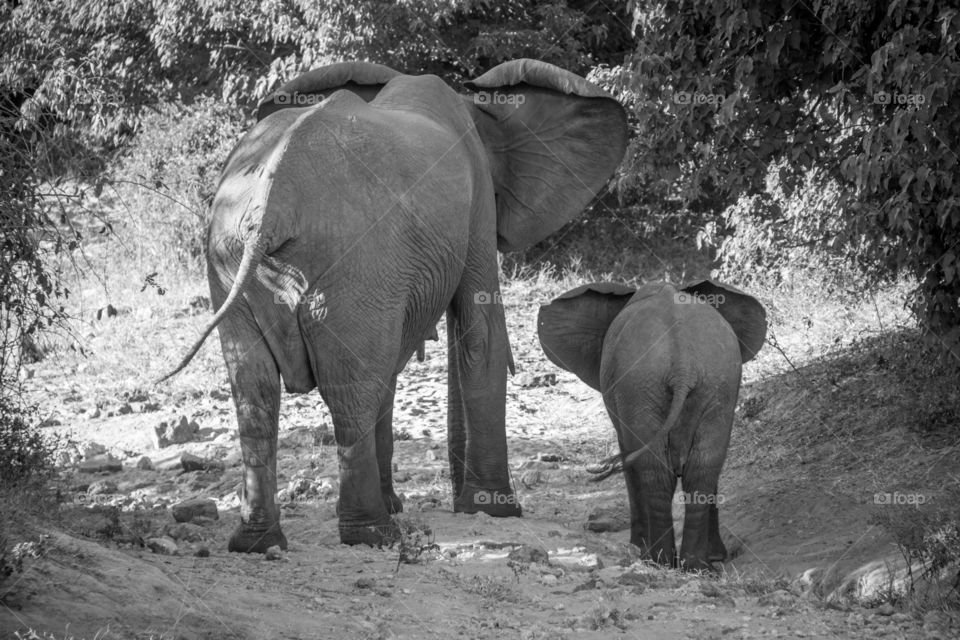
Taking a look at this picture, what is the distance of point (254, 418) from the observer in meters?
6.29

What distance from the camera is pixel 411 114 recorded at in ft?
23.7

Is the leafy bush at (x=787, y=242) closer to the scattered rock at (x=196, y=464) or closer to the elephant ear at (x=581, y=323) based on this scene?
the elephant ear at (x=581, y=323)

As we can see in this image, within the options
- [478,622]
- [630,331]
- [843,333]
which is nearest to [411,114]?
[630,331]

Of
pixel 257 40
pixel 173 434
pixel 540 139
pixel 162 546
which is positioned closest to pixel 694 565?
pixel 162 546

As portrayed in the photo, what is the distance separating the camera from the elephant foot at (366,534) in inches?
257

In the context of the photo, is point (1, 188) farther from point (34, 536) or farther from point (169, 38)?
point (169, 38)

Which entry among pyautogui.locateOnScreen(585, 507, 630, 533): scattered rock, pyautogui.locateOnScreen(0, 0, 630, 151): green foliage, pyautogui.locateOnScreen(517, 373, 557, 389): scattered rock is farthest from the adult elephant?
pyautogui.locateOnScreen(0, 0, 630, 151): green foliage

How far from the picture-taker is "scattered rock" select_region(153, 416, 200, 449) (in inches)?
403

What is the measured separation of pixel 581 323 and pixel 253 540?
2.54m

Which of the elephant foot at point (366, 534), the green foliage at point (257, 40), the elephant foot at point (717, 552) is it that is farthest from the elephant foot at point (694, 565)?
the green foliage at point (257, 40)

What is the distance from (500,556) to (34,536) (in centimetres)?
249

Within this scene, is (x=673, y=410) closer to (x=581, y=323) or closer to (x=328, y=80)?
(x=581, y=323)

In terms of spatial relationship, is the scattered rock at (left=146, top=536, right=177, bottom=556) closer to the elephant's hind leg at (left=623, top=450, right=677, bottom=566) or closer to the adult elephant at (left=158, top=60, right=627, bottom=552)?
the adult elephant at (left=158, top=60, right=627, bottom=552)

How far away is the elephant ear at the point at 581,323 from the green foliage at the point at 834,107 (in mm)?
1392
